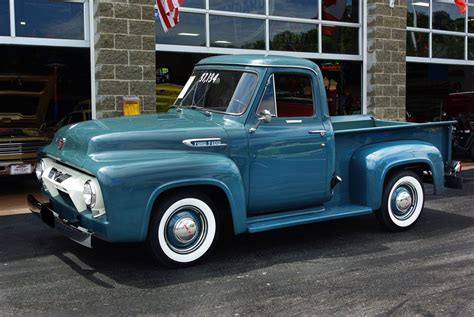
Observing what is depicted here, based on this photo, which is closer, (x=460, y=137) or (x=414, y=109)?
(x=460, y=137)

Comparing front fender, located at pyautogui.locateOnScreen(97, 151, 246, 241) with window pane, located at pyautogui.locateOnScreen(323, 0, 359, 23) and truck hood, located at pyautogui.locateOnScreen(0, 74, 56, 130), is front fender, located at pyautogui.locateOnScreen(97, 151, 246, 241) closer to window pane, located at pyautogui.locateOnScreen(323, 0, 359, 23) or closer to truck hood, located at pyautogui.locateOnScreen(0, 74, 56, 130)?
truck hood, located at pyautogui.locateOnScreen(0, 74, 56, 130)

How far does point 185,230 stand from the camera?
518 centimetres

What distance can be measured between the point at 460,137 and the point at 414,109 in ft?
23.0

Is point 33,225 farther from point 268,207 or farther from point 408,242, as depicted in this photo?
point 408,242

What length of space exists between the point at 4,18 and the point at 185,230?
5.54 m

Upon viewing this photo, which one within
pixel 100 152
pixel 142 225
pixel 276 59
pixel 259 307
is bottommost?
pixel 259 307

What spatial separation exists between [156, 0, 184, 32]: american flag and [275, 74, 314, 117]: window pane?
4.11 meters

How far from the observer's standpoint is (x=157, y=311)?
4254 millimetres

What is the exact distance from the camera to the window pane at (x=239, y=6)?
1074 cm

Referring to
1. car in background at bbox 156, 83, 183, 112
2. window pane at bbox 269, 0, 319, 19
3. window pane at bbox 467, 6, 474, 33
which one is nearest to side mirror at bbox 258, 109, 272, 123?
car in background at bbox 156, 83, 183, 112

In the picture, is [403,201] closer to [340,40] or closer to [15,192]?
[340,40]

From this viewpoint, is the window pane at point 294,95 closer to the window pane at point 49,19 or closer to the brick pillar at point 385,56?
the window pane at point 49,19

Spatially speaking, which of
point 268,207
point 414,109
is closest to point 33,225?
point 268,207

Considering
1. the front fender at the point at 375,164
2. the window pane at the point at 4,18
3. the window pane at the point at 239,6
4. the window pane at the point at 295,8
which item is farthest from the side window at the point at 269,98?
the window pane at the point at 295,8
